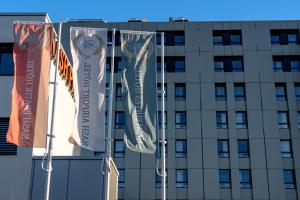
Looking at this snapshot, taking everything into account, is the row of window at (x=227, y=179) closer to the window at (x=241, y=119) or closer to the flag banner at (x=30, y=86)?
the window at (x=241, y=119)

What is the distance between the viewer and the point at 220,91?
47.9 metres

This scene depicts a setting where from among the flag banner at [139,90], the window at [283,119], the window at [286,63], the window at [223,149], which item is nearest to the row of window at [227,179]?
the window at [223,149]

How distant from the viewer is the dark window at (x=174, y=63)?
48969mm

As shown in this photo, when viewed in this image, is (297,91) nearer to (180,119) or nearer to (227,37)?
(227,37)

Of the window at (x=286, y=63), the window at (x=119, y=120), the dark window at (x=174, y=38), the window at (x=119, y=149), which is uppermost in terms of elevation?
the dark window at (x=174, y=38)

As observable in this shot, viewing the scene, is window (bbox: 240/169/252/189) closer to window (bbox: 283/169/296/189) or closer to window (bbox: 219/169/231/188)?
window (bbox: 219/169/231/188)

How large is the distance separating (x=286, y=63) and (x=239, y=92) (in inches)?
217

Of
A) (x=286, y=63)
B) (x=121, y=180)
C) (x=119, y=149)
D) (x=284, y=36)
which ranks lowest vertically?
(x=121, y=180)

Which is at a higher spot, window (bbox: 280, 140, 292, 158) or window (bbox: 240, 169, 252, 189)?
window (bbox: 280, 140, 292, 158)

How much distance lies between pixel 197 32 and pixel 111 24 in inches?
332

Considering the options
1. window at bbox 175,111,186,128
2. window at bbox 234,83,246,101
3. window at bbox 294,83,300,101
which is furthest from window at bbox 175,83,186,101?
window at bbox 294,83,300,101

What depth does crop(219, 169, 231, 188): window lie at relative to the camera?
145 ft

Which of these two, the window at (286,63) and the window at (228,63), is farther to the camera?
the window at (228,63)

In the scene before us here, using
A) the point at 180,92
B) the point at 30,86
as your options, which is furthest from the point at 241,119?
the point at 30,86
